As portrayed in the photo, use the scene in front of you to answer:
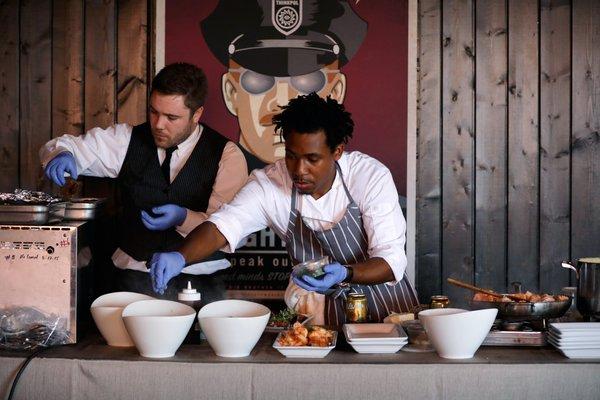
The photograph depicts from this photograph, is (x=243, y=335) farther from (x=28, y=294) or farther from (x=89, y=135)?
(x=89, y=135)

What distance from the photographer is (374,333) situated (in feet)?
7.80

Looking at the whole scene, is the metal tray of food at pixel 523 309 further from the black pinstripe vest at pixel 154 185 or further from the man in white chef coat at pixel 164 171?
the black pinstripe vest at pixel 154 185

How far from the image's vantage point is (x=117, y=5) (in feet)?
13.3

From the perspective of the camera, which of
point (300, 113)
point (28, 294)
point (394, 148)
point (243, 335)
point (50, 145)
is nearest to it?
point (243, 335)

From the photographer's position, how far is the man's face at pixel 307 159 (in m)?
2.64

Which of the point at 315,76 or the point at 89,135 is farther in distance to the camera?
the point at 315,76

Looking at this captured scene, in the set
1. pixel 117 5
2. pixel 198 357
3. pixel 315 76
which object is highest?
pixel 117 5

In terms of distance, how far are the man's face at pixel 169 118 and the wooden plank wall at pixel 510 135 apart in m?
1.30

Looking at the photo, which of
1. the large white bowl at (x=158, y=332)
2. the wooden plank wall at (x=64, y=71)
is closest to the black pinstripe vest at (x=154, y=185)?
the wooden plank wall at (x=64, y=71)

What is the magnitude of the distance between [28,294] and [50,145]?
3.57 ft

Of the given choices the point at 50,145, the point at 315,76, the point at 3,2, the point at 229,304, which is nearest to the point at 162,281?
the point at 229,304

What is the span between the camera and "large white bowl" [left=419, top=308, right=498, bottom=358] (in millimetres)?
2168

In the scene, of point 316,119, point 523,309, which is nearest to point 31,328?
point 316,119

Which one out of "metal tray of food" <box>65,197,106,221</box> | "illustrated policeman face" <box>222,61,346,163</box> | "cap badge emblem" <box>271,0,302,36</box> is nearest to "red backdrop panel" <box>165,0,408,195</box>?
"illustrated policeman face" <box>222,61,346,163</box>
